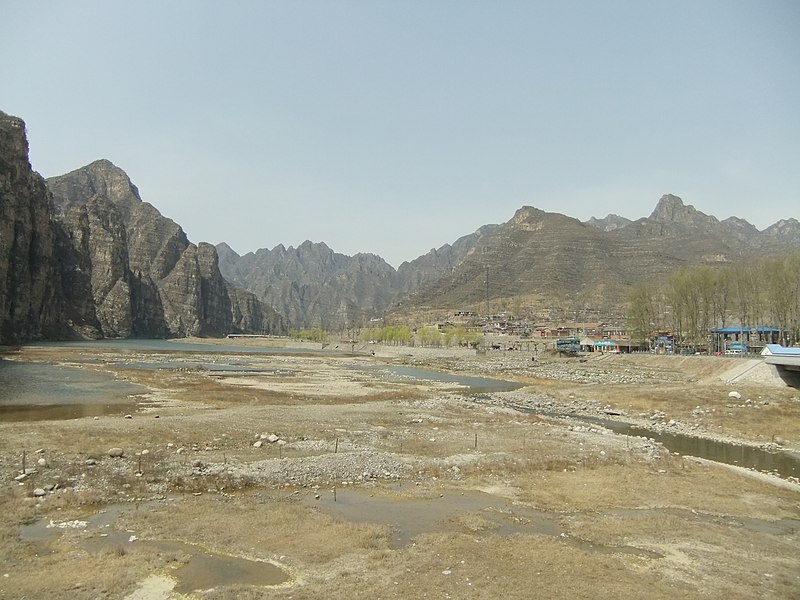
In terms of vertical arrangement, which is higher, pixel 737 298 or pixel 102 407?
pixel 737 298

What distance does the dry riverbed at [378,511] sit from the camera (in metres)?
14.2

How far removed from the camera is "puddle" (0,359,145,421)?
128 ft

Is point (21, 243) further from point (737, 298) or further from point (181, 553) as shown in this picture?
point (737, 298)

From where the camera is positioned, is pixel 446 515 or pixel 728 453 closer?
pixel 446 515

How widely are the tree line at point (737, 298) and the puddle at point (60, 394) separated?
9471cm

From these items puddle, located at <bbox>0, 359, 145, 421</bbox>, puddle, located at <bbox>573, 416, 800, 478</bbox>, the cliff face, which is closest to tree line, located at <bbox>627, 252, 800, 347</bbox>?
puddle, located at <bbox>573, 416, 800, 478</bbox>

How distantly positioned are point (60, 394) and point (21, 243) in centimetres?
15173

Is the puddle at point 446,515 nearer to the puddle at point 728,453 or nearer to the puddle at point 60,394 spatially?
the puddle at point 728,453

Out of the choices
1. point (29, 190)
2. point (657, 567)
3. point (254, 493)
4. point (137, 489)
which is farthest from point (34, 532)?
Answer: point (29, 190)

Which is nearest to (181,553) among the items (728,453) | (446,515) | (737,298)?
(446,515)

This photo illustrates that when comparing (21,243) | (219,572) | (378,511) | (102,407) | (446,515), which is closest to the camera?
(219,572)

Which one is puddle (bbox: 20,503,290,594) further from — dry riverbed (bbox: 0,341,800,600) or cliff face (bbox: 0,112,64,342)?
cliff face (bbox: 0,112,64,342)

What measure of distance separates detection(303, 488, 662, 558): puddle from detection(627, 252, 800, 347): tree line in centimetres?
8686

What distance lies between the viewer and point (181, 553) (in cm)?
1540
